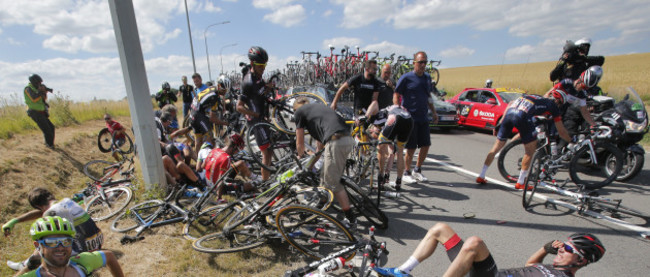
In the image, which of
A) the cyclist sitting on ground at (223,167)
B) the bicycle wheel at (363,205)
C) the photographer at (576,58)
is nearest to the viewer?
the bicycle wheel at (363,205)

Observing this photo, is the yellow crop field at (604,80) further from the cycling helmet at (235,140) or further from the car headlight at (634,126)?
the cycling helmet at (235,140)

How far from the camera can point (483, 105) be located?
10219mm

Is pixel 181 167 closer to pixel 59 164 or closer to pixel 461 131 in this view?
pixel 59 164

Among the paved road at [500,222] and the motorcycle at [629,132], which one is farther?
the motorcycle at [629,132]

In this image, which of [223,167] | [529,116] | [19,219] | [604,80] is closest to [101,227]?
[19,219]

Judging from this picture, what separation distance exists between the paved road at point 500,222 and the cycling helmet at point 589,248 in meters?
1.24

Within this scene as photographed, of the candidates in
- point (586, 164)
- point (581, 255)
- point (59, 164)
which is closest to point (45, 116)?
point (59, 164)

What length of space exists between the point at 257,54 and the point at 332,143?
2060mm

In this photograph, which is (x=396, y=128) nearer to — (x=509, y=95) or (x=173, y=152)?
(x=173, y=152)

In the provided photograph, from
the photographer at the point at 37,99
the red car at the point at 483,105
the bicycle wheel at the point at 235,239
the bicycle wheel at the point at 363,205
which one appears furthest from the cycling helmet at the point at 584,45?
the photographer at the point at 37,99

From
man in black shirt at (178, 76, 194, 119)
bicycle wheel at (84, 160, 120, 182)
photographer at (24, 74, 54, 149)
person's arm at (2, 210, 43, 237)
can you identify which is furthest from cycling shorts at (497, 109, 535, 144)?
photographer at (24, 74, 54, 149)

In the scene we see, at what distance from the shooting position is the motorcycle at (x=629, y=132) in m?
5.12

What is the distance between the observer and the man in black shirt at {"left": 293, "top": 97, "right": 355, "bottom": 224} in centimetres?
342

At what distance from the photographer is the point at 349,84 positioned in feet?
19.1
